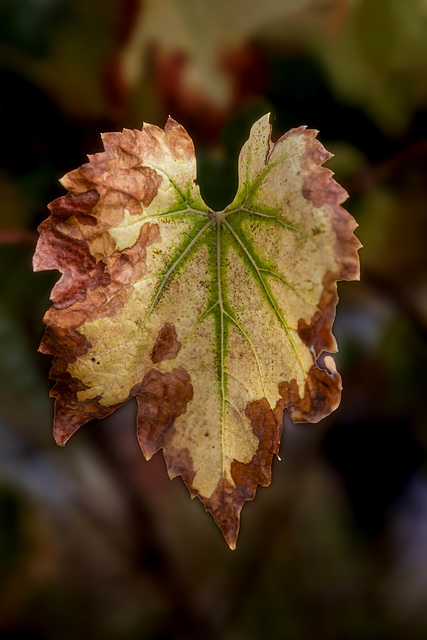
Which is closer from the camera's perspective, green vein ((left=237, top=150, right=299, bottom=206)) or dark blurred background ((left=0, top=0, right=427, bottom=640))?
green vein ((left=237, top=150, right=299, bottom=206))

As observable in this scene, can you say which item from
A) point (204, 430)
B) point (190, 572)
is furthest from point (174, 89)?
point (190, 572)

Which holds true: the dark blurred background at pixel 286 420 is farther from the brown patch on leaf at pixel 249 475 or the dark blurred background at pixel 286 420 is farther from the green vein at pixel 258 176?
the brown patch on leaf at pixel 249 475

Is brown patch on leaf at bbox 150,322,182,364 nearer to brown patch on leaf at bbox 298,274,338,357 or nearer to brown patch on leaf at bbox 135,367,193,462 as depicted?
brown patch on leaf at bbox 135,367,193,462

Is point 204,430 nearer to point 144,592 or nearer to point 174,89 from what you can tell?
point 174,89

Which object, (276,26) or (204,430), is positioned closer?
(204,430)

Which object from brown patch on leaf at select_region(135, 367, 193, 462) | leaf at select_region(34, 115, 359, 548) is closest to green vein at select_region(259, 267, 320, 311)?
leaf at select_region(34, 115, 359, 548)

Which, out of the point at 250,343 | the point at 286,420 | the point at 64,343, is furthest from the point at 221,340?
the point at 286,420

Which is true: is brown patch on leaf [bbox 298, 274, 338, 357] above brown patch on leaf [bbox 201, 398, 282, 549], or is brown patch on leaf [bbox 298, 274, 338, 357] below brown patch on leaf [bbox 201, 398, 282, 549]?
above
